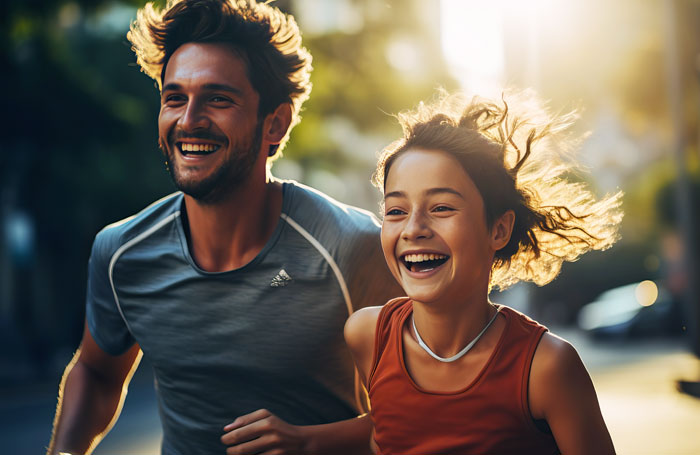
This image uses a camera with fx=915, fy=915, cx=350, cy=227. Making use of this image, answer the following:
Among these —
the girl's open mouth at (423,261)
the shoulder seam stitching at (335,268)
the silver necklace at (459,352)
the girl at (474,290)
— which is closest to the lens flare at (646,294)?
the shoulder seam stitching at (335,268)

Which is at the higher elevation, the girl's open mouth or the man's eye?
the man's eye

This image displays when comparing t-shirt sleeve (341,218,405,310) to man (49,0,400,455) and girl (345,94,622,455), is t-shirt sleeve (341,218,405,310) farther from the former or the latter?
girl (345,94,622,455)

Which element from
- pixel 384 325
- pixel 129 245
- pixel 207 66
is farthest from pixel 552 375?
pixel 129 245

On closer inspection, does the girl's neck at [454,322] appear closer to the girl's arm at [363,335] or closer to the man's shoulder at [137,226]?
the girl's arm at [363,335]

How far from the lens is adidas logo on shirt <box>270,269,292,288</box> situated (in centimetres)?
249

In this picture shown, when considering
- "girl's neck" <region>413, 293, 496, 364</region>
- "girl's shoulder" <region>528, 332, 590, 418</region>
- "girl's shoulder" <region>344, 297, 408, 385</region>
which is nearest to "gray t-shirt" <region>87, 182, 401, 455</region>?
"girl's shoulder" <region>344, 297, 408, 385</region>

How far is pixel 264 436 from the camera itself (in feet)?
7.41

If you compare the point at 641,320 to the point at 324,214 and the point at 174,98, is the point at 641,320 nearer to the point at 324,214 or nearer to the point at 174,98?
the point at 324,214

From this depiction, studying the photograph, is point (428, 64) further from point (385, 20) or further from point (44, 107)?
point (44, 107)

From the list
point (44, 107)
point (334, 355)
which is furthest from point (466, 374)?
point (44, 107)

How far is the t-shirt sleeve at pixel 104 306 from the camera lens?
2.73m

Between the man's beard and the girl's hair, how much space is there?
1.17 ft

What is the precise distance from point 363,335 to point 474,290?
346 mm

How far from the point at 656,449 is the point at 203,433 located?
5.87 m
